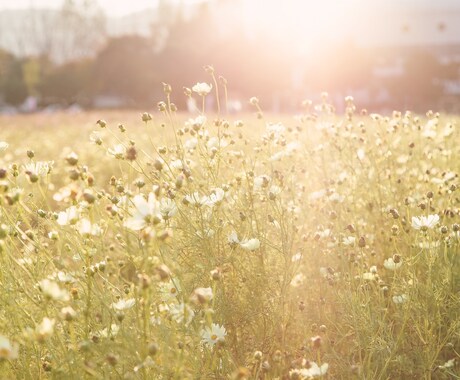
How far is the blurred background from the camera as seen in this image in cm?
2302

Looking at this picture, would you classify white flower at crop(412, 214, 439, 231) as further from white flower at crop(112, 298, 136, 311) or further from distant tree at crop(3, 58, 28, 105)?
distant tree at crop(3, 58, 28, 105)

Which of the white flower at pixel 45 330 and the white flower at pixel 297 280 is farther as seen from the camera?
the white flower at pixel 297 280

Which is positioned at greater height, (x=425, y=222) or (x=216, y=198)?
(x=216, y=198)

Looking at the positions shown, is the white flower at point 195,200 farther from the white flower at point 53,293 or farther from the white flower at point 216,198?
the white flower at point 53,293

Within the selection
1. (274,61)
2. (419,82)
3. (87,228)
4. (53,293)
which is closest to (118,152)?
(87,228)

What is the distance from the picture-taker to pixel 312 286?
264cm

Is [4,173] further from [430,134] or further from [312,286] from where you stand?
[430,134]

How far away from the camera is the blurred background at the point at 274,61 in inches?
906

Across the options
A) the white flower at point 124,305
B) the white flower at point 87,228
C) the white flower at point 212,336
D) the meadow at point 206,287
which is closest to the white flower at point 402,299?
the meadow at point 206,287

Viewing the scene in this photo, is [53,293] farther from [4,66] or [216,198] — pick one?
[4,66]

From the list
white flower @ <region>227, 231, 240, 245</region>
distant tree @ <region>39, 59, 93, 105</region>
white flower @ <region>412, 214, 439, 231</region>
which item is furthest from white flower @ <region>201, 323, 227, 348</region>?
distant tree @ <region>39, 59, 93, 105</region>

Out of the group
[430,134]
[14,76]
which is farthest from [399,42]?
[430,134]

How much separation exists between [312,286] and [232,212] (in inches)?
21.5

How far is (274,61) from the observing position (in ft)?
90.1
